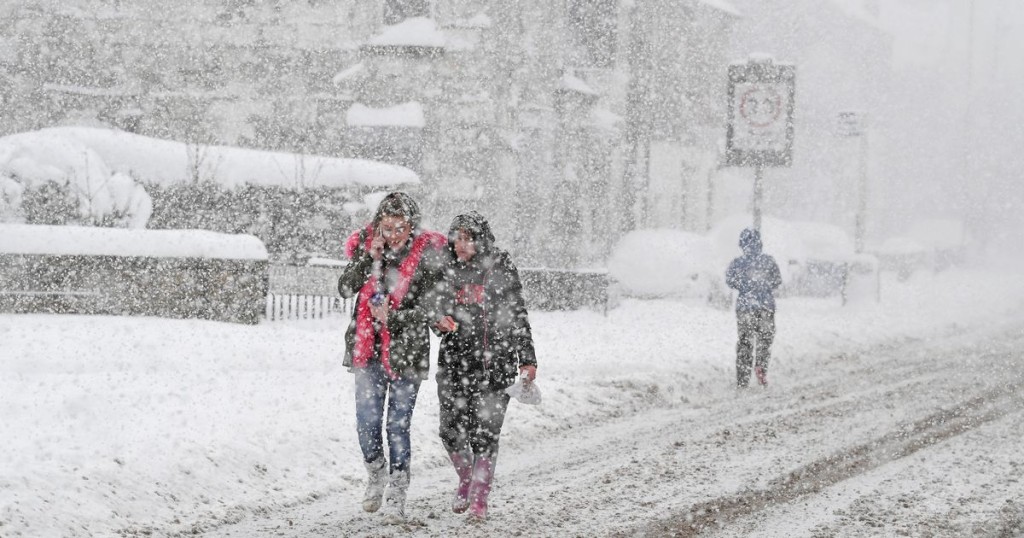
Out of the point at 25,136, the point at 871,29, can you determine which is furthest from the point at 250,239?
the point at 871,29

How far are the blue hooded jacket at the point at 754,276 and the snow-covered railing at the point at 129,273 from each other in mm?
5780

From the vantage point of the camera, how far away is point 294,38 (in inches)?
1048

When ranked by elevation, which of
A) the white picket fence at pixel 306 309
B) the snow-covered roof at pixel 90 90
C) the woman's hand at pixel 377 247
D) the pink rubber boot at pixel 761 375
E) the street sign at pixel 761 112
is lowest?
the pink rubber boot at pixel 761 375

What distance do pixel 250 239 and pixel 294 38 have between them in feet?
44.6

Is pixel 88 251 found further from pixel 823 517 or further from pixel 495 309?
pixel 823 517

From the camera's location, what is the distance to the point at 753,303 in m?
12.5

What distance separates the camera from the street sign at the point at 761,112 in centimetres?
1738

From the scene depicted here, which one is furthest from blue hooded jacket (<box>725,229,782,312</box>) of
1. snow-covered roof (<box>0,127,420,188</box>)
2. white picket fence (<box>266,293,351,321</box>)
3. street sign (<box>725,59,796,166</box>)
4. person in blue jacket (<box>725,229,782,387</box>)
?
snow-covered roof (<box>0,127,420,188</box>)

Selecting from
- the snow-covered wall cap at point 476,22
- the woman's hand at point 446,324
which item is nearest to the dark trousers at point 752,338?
the woman's hand at point 446,324

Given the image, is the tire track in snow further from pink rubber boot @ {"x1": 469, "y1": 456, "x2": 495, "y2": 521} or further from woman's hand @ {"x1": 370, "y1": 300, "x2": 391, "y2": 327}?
woman's hand @ {"x1": 370, "y1": 300, "x2": 391, "y2": 327}

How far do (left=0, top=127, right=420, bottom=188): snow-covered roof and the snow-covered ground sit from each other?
3.86 metres

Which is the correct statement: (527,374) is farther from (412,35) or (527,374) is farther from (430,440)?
(412,35)

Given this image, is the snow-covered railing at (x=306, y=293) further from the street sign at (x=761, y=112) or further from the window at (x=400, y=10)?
the window at (x=400, y=10)

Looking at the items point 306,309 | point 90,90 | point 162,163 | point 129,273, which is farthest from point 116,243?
point 90,90
